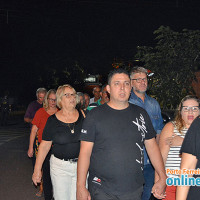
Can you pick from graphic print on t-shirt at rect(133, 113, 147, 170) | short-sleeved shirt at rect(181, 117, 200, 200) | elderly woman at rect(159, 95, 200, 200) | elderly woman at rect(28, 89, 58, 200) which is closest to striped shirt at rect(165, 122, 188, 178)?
elderly woman at rect(159, 95, 200, 200)

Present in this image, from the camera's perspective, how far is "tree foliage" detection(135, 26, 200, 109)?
47.6ft

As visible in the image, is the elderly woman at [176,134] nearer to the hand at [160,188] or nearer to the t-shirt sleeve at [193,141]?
the hand at [160,188]

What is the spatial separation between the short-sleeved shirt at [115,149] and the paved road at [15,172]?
3.93m

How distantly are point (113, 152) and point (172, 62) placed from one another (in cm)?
1143

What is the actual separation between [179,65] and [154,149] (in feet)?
36.7

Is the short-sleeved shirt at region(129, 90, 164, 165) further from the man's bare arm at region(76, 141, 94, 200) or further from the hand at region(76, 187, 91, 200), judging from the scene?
the hand at region(76, 187, 91, 200)

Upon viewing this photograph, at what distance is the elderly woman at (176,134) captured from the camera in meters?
4.58

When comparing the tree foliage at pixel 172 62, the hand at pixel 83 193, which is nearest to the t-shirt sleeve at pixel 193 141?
the hand at pixel 83 193

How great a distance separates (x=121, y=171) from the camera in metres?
3.74

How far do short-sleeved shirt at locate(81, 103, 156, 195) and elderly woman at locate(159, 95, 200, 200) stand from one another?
83 centimetres

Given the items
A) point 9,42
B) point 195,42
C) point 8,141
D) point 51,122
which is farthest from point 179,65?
point 9,42

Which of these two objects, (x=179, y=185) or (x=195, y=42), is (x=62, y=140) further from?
(x=195, y=42)

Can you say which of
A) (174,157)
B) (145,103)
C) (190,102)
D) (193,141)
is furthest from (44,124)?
(193,141)

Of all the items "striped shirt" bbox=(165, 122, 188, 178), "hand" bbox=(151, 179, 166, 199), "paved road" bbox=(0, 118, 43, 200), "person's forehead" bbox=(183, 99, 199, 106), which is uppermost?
"person's forehead" bbox=(183, 99, 199, 106)
